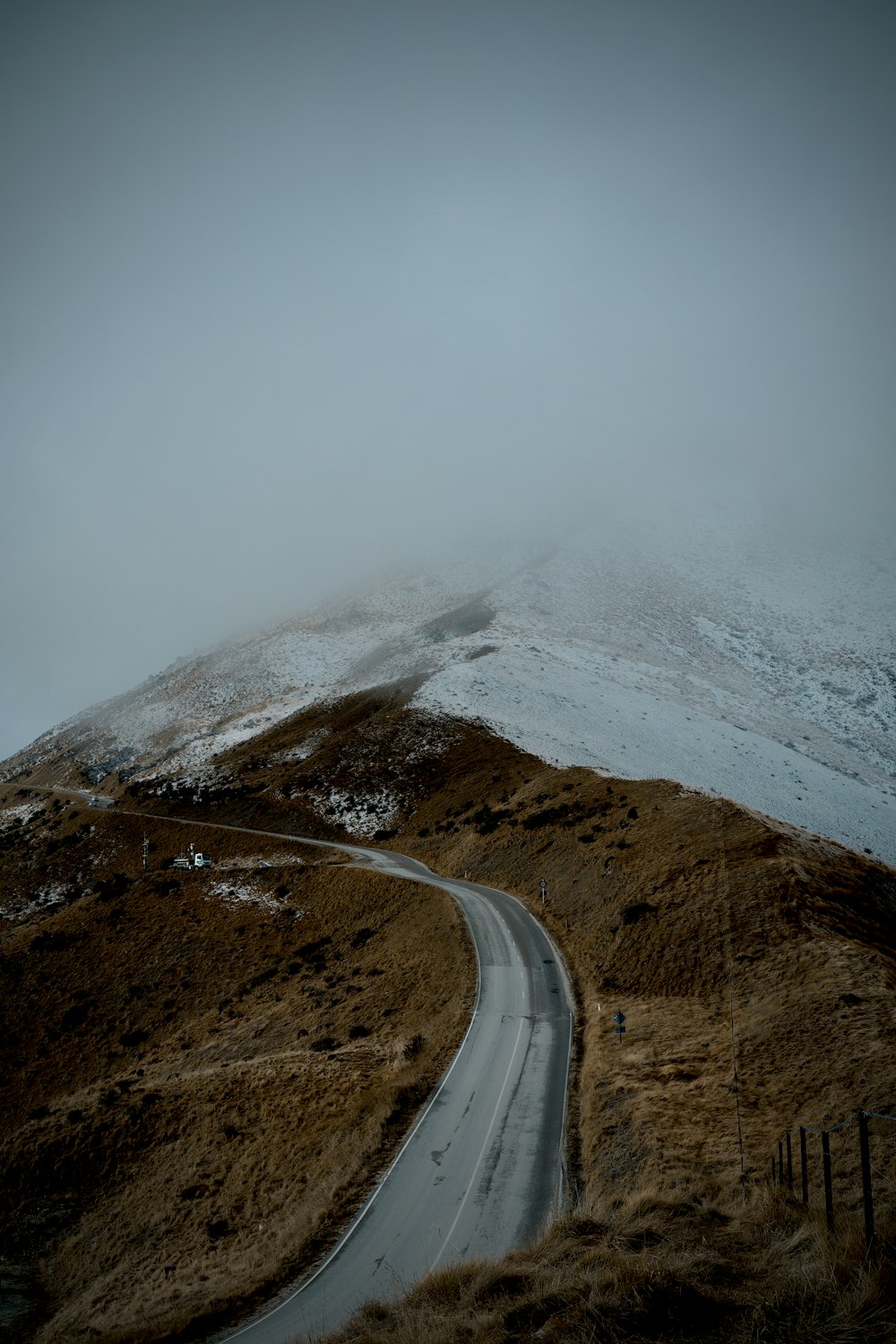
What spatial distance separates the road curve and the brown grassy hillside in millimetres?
967

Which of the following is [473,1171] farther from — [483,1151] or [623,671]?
[623,671]

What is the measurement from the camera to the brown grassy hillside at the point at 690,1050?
24.3ft

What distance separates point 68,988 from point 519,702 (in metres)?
Answer: 42.3

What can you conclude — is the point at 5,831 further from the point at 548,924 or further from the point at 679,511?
the point at 679,511

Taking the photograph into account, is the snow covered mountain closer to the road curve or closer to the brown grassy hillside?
the brown grassy hillside

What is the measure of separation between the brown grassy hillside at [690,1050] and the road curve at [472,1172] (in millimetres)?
967

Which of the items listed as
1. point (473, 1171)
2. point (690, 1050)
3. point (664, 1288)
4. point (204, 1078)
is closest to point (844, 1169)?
point (664, 1288)

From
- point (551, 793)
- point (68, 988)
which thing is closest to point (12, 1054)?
point (68, 988)

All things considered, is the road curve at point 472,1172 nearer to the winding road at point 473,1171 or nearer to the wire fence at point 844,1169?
the winding road at point 473,1171

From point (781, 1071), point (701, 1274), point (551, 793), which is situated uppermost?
point (701, 1274)

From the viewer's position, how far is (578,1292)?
7.68 m

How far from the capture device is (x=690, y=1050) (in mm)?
17578

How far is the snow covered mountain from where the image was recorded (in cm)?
5528

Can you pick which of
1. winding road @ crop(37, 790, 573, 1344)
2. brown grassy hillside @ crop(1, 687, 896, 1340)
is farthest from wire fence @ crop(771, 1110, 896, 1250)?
winding road @ crop(37, 790, 573, 1344)
